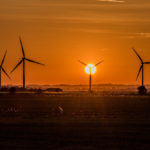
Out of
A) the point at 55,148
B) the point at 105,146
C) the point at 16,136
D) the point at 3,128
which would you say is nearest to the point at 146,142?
the point at 105,146

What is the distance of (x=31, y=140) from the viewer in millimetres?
39719

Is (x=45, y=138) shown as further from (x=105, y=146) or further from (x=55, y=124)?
(x=55, y=124)

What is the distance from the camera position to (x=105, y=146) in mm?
37062

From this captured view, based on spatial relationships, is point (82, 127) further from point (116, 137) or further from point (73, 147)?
point (73, 147)

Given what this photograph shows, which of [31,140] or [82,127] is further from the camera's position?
[82,127]

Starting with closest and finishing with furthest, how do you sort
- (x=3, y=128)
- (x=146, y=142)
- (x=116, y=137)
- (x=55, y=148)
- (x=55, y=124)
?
1. (x=55, y=148)
2. (x=146, y=142)
3. (x=116, y=137)
4. (x=3, y=128)
5. (x=55, y=124)

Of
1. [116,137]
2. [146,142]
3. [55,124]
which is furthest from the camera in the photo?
[55,124]

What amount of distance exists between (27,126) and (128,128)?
8161mm

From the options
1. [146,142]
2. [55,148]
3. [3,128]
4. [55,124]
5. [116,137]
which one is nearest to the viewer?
[55,148]

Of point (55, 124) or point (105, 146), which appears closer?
point (105, 146)

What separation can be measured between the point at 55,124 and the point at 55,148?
1626 cm

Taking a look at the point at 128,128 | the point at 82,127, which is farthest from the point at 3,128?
the point at 128,128

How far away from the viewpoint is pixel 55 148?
1423 inches

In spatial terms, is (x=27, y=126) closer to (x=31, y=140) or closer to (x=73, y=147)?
(x=31, y=140)
